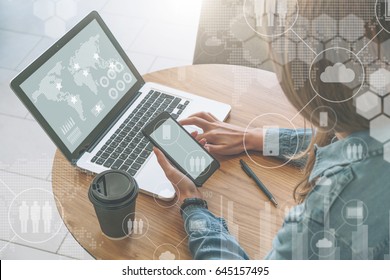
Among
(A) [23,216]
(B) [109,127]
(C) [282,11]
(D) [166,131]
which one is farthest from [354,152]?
(A) [23,216]

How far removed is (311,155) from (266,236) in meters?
0.16

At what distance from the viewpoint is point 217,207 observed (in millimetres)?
872

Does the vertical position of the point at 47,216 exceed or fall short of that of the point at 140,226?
it falls short

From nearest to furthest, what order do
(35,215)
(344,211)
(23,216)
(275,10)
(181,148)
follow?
1. (344,211)
2. (275,10)
3. (181,148)
4. (35,215)
5. (23,216)

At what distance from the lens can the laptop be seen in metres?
0.87

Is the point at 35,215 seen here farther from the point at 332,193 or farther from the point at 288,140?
the point at 332,193

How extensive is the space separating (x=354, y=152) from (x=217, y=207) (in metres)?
0.28

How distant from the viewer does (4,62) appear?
1894mm

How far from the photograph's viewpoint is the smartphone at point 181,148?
2.90 ft
